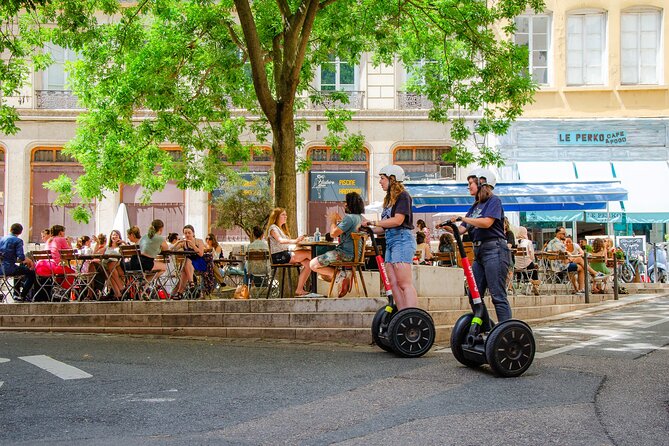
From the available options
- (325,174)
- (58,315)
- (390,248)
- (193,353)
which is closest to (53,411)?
(193,353)

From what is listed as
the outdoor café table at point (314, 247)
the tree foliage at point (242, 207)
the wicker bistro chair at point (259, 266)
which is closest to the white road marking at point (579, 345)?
the outdoor café table at point (314, 247)

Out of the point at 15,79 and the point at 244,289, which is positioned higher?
the point at 15,79

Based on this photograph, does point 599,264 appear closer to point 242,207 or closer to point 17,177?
point 242,207

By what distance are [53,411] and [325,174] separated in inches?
912

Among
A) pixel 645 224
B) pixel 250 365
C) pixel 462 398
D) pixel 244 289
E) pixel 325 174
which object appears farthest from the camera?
pixel 325 174

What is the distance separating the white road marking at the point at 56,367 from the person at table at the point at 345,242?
3442 mm

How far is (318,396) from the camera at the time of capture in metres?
6.63

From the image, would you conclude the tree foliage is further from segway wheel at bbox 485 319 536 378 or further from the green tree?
segway wheel at bbox 485 319 536 378

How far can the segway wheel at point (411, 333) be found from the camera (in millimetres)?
8680

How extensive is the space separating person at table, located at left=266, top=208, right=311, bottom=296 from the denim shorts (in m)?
3.09

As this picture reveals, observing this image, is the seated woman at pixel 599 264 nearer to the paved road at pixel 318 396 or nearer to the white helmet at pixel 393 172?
the paved road at pixel 318 396

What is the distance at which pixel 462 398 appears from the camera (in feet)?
21.2

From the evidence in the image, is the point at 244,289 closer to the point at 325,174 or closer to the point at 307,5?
the point at 307,5

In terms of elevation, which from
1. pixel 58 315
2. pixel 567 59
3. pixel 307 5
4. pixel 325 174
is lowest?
pixel 58 315
